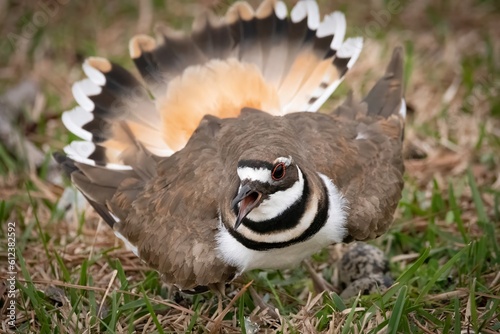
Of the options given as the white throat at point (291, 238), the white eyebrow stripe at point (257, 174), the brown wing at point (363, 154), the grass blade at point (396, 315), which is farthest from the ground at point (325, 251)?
the white eyebrow stripe at point (257, 174)

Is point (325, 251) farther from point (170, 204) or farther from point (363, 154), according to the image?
point (170, 204)

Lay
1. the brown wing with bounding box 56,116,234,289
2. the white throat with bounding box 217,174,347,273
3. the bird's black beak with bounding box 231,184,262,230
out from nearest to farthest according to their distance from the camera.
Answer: the bird's black beak with bounding box 231,184,262,230 → the white throat with bounding box 217,174,347,273 → the brown wing with bounding box 56,116,234,289

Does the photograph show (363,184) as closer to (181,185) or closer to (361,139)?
(361,139)

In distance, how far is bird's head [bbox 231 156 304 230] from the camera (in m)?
3.32

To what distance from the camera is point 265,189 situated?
3361 mm

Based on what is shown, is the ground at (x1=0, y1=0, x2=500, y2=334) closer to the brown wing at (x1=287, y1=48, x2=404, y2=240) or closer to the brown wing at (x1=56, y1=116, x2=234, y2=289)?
the brown wing at (x1=56, y1=116, x2=234, y2=289)

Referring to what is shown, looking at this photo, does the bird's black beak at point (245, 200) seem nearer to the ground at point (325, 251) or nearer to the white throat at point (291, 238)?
the white throat at point (291, 238)

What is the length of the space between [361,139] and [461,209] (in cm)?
97

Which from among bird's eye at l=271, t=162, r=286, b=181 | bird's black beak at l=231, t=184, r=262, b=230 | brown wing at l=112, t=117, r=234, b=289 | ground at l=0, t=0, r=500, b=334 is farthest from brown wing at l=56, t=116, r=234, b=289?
bird's eye at l=271, t=162, r=286, b=181

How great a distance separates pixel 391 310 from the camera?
3.68m

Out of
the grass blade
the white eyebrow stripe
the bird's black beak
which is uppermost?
the white eyebrow stripe

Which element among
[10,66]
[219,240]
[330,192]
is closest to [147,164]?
[219,240]

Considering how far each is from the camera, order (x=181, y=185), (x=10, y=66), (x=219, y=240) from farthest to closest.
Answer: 1. (x=10, y=66)
2. (x=181, y=185)
3. (x=219, y=240)

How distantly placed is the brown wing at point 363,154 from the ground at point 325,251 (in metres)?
0.33
